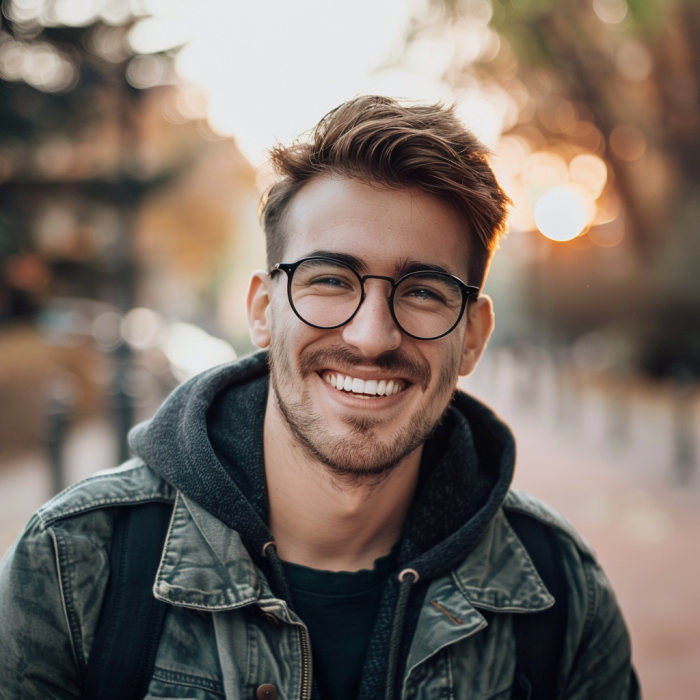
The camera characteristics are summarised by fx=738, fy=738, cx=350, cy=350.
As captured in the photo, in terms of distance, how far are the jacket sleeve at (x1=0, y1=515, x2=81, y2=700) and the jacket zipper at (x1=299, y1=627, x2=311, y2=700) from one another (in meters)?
0.58

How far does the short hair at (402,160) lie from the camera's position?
7.30ft

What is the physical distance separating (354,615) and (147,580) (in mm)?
622

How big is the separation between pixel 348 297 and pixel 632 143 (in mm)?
15269

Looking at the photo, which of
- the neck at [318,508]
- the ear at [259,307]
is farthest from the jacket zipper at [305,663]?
the ear at [259,307]

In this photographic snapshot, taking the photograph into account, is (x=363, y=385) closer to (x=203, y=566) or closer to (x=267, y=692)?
(x=203, y=566)

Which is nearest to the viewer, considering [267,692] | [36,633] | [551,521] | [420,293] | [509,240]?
[36,633]

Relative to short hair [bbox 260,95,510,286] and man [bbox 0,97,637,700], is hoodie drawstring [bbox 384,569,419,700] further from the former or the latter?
short hair [bbox 260,95,510,286]

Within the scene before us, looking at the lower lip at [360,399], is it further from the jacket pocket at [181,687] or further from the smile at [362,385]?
the jacket pocket at [181,687]

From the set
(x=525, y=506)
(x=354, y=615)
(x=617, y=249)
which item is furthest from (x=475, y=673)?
(x=617, y=249)

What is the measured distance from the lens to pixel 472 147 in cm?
235

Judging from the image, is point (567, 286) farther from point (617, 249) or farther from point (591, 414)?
point (591, 414)

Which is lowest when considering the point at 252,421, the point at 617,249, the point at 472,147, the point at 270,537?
the point at 270,537

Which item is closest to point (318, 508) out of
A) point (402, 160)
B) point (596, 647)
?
point (596, 647)

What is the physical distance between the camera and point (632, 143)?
1559 cm
